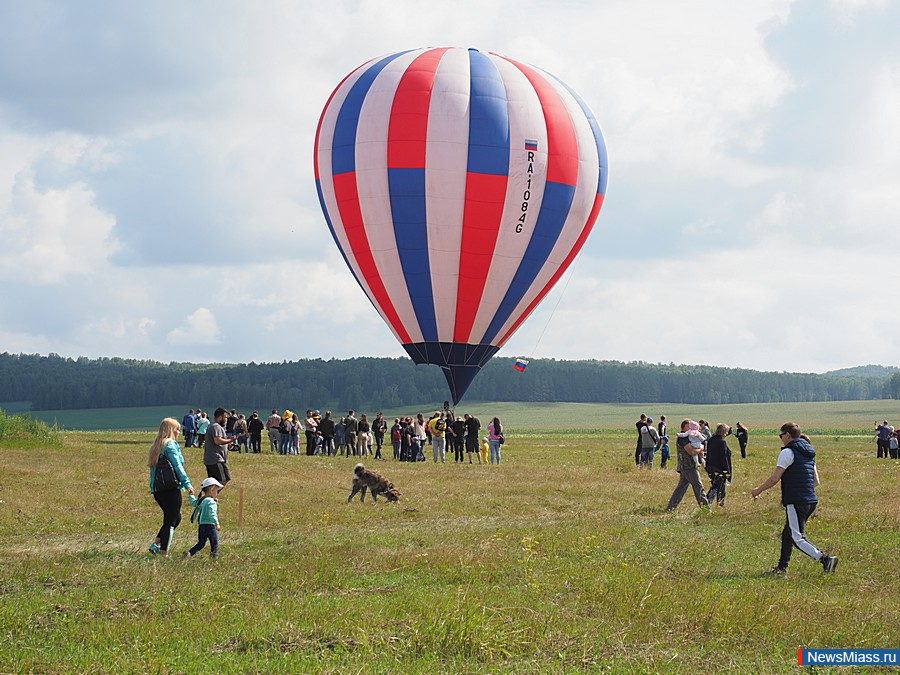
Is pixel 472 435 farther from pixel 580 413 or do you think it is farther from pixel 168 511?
pixel 580 413

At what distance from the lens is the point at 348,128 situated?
3525 centimetres

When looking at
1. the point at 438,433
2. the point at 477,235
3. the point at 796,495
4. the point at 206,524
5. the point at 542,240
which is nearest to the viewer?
the point at 796,495

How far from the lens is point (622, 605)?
31.2 feet

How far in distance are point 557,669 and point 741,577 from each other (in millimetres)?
4722

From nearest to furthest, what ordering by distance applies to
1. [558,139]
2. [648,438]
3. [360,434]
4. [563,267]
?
[648,438], [360,434], [558,139], [563,267]

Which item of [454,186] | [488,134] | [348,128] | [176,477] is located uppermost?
[348,128]

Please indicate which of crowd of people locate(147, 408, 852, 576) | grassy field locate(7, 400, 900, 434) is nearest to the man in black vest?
crowd of people locate(147, 408, 852, 576)

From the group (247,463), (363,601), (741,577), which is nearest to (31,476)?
(247,463)

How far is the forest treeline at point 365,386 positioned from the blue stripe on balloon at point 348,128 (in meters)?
120

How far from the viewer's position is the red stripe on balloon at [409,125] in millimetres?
34094

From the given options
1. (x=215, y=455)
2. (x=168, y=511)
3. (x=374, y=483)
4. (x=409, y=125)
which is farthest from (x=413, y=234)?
(x=168, y=511)

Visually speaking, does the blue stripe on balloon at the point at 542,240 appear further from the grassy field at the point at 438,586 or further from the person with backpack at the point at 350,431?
the grassy field at the point at 438,586

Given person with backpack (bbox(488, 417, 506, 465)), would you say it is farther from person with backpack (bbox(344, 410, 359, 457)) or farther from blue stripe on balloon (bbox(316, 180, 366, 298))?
blue stripe on balloon (bbox(316, 180, 366, 298))

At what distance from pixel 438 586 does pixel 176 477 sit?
3907mm
